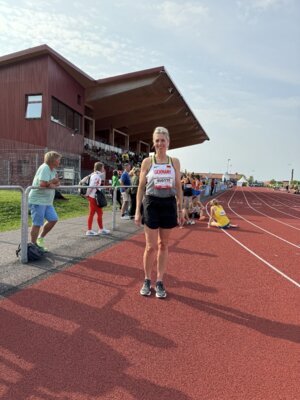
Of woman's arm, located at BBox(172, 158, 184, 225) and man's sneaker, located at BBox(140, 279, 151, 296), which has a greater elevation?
→ woman's arm, located at BBox(172, 158, 184, 225)

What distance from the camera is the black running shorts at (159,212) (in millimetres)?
4113

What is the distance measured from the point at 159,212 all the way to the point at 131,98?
2861 cm

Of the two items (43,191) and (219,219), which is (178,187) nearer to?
(43,191)

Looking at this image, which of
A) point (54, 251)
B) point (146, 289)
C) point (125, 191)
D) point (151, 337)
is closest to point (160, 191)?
point (146, 289)

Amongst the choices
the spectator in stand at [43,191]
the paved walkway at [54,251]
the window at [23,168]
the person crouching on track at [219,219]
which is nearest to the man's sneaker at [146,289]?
the paved walkway at [54,251]

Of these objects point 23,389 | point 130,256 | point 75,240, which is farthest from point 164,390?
point 75,240

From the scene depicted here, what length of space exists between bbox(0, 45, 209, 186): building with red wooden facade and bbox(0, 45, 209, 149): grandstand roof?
0.06 m

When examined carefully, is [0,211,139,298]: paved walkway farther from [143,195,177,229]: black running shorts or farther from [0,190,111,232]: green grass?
[143,195,177,229]: black running shorts

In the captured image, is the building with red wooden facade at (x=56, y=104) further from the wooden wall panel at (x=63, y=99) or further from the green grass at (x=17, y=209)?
the green grass at (x=17, y=209)

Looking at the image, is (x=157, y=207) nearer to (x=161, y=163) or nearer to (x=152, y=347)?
(x=161, y=163)

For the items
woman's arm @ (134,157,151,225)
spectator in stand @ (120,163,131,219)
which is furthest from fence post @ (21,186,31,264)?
spectator in stand @ (120,163,131,219)

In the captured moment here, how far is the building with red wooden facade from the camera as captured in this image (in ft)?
61.3

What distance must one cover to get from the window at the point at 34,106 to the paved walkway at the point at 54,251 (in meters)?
14.0

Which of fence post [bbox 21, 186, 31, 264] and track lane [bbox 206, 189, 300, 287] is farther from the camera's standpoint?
track lane [bbox 206, 189, 300, 287]
